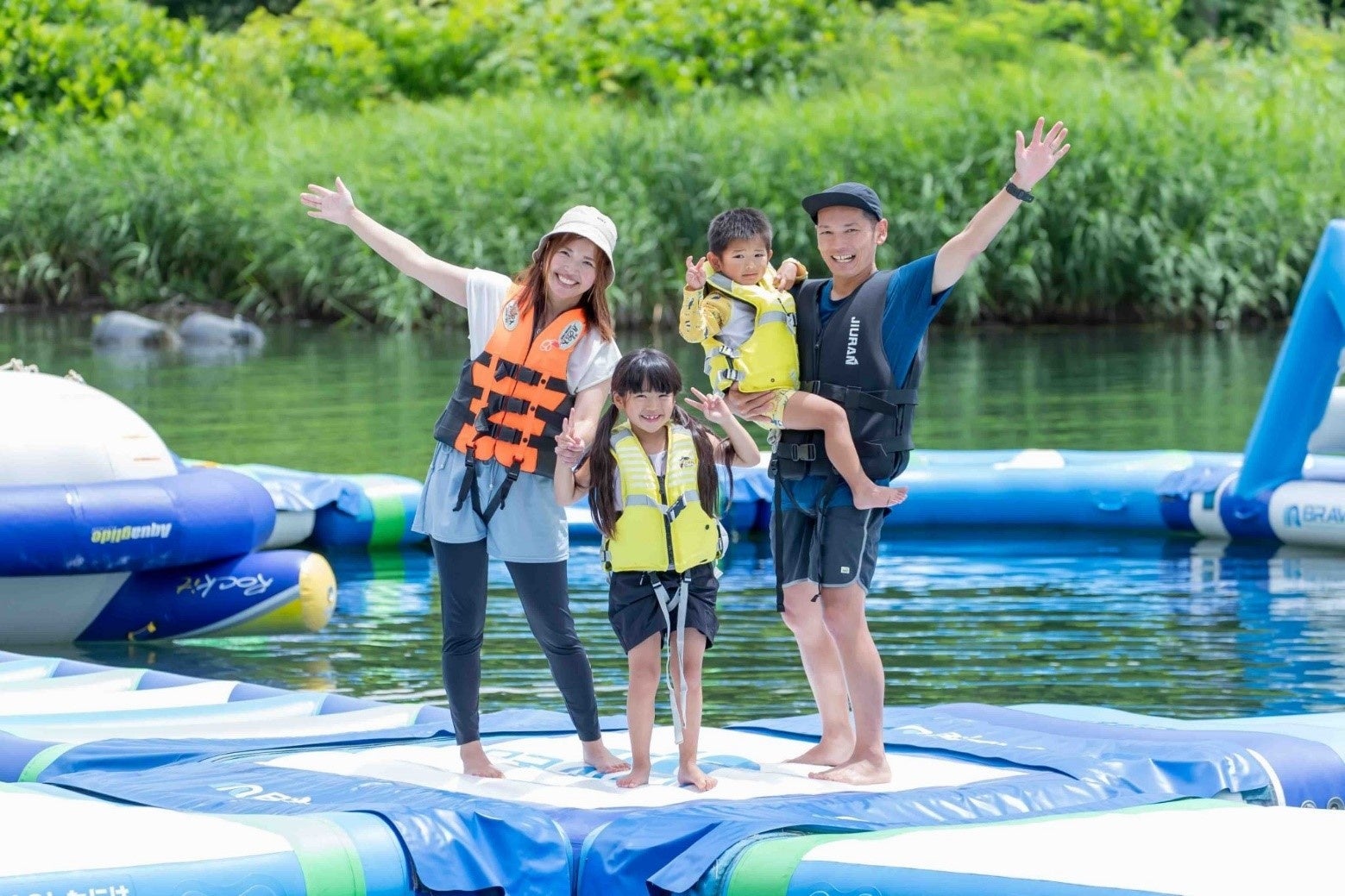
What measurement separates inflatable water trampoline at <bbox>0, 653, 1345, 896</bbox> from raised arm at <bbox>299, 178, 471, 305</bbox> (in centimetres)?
112

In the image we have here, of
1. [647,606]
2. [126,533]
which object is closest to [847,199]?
[647,606]

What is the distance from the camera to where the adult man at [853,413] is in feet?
16.0

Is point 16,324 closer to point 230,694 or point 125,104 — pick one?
point 125,104

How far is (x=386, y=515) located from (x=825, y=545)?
17.4 ft

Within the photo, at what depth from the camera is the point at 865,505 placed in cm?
487

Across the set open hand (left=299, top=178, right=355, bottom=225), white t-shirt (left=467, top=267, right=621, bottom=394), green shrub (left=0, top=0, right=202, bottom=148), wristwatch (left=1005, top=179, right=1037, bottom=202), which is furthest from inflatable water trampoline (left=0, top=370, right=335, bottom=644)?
green shrub (left=0, top=0, right=202, bottom=148)

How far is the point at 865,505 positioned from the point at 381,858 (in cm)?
136

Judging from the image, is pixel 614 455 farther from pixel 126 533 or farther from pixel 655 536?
pixel 126 533

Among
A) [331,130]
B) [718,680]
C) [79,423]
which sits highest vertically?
[331,130]

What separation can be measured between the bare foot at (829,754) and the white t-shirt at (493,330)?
101 cm

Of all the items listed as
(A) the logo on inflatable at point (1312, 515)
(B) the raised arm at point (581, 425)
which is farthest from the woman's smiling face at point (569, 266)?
(A) the logo on inflatable at point (1312, 515)

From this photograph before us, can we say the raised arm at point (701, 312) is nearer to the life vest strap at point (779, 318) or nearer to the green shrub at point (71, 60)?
the life vest strap at point (779, 318)

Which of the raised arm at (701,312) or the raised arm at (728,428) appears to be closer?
the raised arm at (728,428)

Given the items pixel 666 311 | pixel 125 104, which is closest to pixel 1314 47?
pixel 666 311
